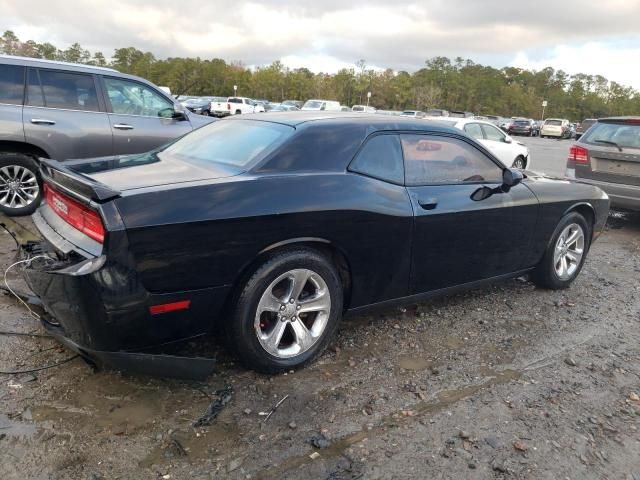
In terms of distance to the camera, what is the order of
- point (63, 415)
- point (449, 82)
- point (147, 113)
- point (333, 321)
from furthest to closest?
point (449, 82) → point (147, 113) → point (333, 321) → point (63, 415)

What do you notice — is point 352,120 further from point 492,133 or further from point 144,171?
point 492,133

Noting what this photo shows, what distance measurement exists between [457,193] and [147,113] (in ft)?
15.3

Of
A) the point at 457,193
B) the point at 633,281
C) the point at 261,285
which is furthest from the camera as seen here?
the point at 633,281

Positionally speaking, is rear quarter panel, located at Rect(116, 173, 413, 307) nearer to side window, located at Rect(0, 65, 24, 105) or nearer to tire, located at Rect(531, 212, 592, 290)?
tire, located at Rect(531, 212, 592, 290)

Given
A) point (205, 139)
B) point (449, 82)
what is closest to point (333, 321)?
point (205, 139)

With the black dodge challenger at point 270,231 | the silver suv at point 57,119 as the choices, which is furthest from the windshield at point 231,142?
the silver suv at point 57,119

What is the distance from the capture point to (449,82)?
97.2m

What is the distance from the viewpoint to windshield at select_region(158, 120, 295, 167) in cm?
322

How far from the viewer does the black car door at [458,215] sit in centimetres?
356

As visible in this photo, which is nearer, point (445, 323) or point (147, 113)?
point (445, 323)

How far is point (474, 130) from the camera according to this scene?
11445 mm

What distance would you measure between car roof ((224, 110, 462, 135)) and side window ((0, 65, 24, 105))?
11.2 feet

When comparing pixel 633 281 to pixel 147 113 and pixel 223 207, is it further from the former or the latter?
pixel 147 113

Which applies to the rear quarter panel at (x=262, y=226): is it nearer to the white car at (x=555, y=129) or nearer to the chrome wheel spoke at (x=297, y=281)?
the chrome wheel spoke at (x=297, y=281)
